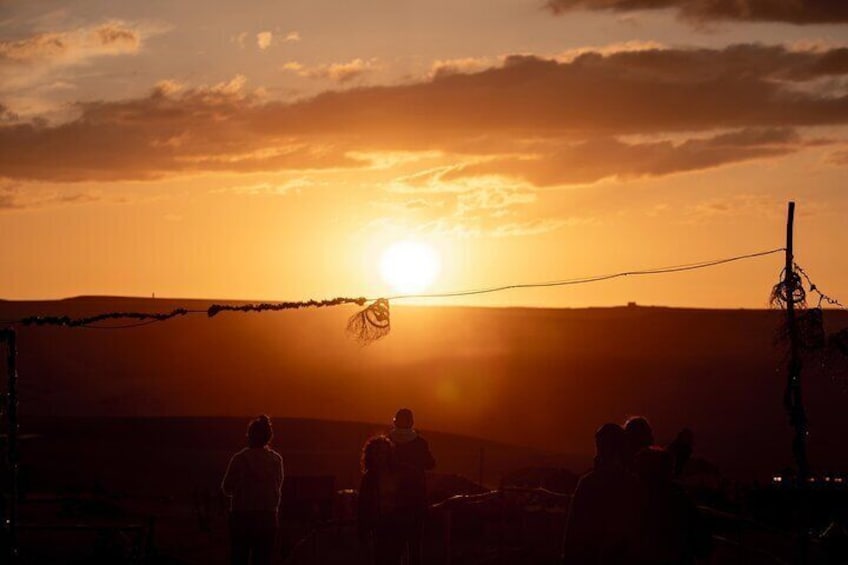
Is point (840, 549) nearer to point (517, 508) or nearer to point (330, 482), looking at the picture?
point (517, 508)

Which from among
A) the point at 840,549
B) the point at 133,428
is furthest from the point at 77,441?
the point at 840,549

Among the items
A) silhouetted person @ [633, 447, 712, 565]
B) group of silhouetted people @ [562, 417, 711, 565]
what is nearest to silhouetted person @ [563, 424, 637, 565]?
group of silhouetted people @ [562, 417, 711, 565]

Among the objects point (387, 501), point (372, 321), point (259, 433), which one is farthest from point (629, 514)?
point (372, 321)

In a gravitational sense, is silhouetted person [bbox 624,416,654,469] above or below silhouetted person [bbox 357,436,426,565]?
above

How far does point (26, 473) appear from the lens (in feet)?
123

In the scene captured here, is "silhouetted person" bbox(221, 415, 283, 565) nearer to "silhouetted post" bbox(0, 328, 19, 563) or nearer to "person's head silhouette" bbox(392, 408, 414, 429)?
"person's head silhouette" bbox(392, 408, 414, 429)

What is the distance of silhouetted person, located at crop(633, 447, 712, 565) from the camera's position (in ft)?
34.7

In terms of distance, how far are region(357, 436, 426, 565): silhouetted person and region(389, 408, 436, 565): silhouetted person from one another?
0.27 feet

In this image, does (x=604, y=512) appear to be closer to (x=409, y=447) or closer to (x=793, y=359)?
(x=409, y=447)

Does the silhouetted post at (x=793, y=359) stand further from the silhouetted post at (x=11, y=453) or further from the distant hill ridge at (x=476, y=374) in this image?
the distant hill ridge at (x=476, y=374)

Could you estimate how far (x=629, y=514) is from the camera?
34.4 ft

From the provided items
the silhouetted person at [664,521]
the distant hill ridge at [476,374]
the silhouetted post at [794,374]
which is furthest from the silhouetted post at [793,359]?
the distant hill ridge at [476,374]

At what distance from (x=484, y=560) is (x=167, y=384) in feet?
230

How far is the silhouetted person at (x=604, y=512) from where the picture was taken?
10.4 m
